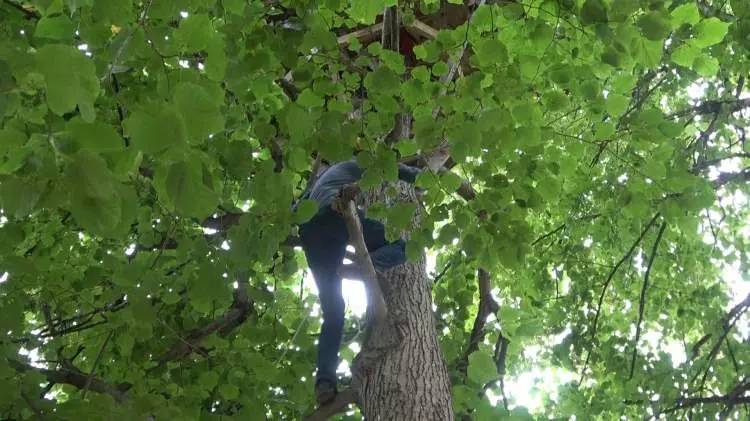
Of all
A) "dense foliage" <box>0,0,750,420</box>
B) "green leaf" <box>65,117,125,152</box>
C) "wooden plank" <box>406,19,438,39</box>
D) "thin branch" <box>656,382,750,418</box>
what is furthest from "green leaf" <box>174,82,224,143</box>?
"wooden plank" <box>406,19,438,39</box>

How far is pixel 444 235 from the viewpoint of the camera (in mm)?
2566

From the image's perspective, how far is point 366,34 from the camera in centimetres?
491

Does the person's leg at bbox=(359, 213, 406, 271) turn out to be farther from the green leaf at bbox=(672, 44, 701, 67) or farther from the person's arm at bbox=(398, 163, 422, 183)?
the green leaf at bbox=(672, 44, 701, 67)

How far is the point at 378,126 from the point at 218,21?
27.4 inches

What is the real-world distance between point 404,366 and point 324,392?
433 mm

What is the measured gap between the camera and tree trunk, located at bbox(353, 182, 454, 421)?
9.48ft

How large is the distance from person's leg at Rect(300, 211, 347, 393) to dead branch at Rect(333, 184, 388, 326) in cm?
31

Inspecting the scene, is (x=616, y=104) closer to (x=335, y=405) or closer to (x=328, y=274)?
(x=328, y=274)

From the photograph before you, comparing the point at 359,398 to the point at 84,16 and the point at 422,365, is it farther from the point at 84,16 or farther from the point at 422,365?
the point at 84,16

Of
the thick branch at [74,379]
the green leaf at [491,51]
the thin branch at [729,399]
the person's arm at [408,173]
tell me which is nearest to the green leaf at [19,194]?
the green leaf at [491,51]

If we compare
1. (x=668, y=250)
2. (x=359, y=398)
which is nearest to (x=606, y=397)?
(x=668, y=250)

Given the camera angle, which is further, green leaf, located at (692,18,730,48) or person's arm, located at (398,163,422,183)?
person's arm, located at (398,163,422,183)

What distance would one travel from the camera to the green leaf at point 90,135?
3.88ft

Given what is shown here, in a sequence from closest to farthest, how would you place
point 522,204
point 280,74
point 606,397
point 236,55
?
point 236,55 < point 280,74 < point 522,204 < point 606,397
